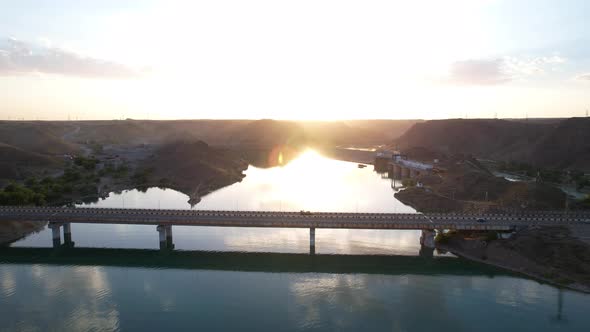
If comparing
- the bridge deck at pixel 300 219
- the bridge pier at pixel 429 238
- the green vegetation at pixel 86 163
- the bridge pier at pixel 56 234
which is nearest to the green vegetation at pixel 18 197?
the bridge deck at pixel 300 219

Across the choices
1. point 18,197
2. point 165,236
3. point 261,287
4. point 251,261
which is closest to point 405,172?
point 251,261

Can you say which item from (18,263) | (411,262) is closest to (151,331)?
A: (18,263)

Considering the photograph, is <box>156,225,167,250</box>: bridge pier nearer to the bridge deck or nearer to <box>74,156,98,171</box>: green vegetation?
the bridge deck

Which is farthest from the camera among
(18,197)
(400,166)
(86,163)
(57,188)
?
(400,166)

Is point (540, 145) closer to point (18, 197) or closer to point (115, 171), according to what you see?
point (115, 171)

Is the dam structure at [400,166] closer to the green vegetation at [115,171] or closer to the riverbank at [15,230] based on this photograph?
the green vegetation at [115,171]

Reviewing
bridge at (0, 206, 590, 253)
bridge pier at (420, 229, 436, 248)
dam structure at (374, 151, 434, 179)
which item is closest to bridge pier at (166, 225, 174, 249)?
bridge at (0, 206, 590, 253)

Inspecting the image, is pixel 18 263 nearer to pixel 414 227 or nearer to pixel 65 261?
pixel 65 261
